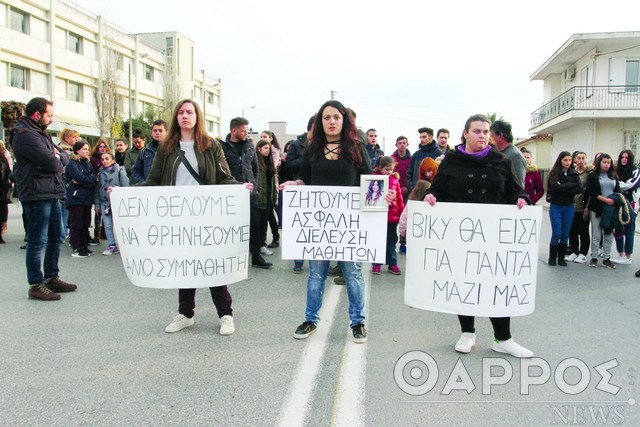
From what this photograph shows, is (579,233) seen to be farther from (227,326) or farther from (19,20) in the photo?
(19,20)

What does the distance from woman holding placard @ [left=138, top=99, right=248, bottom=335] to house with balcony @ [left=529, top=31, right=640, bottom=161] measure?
91.8ft

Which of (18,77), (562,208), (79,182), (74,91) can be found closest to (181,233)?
(79,182)

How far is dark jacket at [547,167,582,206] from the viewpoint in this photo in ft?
27.0

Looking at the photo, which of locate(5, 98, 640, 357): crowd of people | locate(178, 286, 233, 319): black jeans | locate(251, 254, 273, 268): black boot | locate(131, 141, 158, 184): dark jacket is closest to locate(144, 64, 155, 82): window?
locate(5, 98, 640, 357): crowd of people

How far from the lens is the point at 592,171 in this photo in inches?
344

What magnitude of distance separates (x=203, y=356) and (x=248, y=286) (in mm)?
2387

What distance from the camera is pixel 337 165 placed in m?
4.32

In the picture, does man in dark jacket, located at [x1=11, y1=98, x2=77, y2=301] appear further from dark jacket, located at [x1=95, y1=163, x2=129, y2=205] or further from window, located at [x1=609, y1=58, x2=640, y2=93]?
window, located at [x1=609, y1=58, x2=640, y2=93]

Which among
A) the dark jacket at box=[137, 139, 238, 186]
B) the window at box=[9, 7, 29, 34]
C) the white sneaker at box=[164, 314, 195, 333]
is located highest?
the window at box=[9, 7, 29, 34]

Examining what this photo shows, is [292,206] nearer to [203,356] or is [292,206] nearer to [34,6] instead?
[203,356]

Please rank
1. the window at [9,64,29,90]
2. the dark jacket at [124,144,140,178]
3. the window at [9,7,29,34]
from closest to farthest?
the dark jacket at [124,144,140,178], the window at [9,64,29,90], the window at [9,7,29,34]

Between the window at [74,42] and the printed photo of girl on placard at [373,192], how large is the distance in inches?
1720

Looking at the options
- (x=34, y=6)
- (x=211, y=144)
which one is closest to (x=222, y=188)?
(x=211, y=144)

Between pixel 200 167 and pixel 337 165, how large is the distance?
1.21 meters
